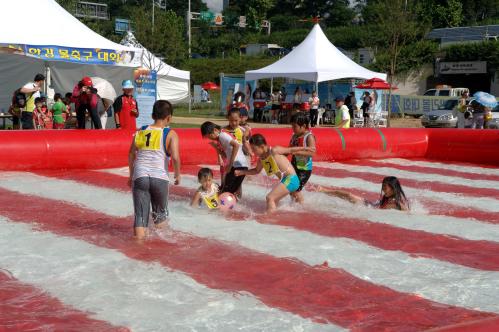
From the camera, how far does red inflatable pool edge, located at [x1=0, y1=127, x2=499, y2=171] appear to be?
429 inches

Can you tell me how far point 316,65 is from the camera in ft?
78.5

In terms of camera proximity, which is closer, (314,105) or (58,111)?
(58,111)

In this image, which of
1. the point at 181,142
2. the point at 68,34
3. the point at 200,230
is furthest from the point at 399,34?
the point at 200,230

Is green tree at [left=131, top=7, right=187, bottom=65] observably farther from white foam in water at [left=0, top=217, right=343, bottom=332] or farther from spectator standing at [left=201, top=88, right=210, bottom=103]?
white foam in water at [left=0, top=217, right=343, bottom=332]

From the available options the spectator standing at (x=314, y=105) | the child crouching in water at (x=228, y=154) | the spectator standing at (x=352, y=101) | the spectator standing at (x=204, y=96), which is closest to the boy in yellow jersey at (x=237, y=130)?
the child crouching in water at (x=228, y=154)

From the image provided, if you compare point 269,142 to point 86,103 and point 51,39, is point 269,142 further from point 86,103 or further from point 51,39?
point 51,39

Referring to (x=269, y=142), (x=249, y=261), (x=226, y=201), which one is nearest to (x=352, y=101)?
(x=269, y=142)

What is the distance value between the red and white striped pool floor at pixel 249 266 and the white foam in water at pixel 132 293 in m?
0.01

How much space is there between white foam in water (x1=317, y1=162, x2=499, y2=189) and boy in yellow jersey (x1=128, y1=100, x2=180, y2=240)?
20.6ft

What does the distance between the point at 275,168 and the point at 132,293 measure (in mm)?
3292

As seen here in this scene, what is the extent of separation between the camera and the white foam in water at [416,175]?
1078cm

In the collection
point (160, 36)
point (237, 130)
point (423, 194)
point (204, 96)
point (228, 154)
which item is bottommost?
point (423, 194)

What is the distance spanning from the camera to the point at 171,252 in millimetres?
5816

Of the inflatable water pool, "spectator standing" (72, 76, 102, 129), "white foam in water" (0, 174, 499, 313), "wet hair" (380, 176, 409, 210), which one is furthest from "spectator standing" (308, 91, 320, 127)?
"white foam in water" (0, 174, 499, 313)
